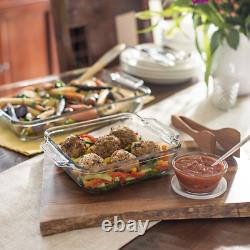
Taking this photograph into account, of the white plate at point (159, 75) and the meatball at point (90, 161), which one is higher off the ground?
the meatball at point (90, 161)

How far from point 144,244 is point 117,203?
123 mm

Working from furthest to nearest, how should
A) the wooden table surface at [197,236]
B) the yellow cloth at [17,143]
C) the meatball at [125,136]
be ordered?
the yellow cloth at [17,143]
the meatball at [125,136]
the wooden table surface at [197,236]

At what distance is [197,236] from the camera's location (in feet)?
3.40

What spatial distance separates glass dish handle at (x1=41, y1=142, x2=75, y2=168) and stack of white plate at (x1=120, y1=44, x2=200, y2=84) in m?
0.72

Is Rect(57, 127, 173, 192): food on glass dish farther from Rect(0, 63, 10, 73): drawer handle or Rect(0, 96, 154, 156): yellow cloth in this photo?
Rect(0, 63, 10, 73): drawer handle

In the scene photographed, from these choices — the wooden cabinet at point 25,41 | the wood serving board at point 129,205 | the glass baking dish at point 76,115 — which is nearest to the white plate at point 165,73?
the glass baking dish at point 76,115

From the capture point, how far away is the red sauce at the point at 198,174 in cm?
110

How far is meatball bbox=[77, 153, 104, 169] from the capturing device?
1.11 m

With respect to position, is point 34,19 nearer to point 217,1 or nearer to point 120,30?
point 120,30

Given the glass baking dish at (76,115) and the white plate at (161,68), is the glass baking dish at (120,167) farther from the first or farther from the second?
the white plate at (161,68)

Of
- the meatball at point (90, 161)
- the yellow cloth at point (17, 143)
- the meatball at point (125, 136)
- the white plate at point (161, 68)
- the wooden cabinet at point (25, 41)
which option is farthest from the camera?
the wooden cabinet at point (25, 41)

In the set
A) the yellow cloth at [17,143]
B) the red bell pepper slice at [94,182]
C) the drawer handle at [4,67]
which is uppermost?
the red bell pepper slice at [94,182]

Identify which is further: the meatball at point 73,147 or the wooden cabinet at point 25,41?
the wooden cabinet at point 25,41

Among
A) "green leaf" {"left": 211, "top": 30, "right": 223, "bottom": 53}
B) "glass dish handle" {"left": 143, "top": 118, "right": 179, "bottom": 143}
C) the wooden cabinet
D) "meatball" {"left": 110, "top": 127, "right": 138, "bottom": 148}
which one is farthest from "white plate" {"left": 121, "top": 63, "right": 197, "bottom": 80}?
the wooden cabinet
